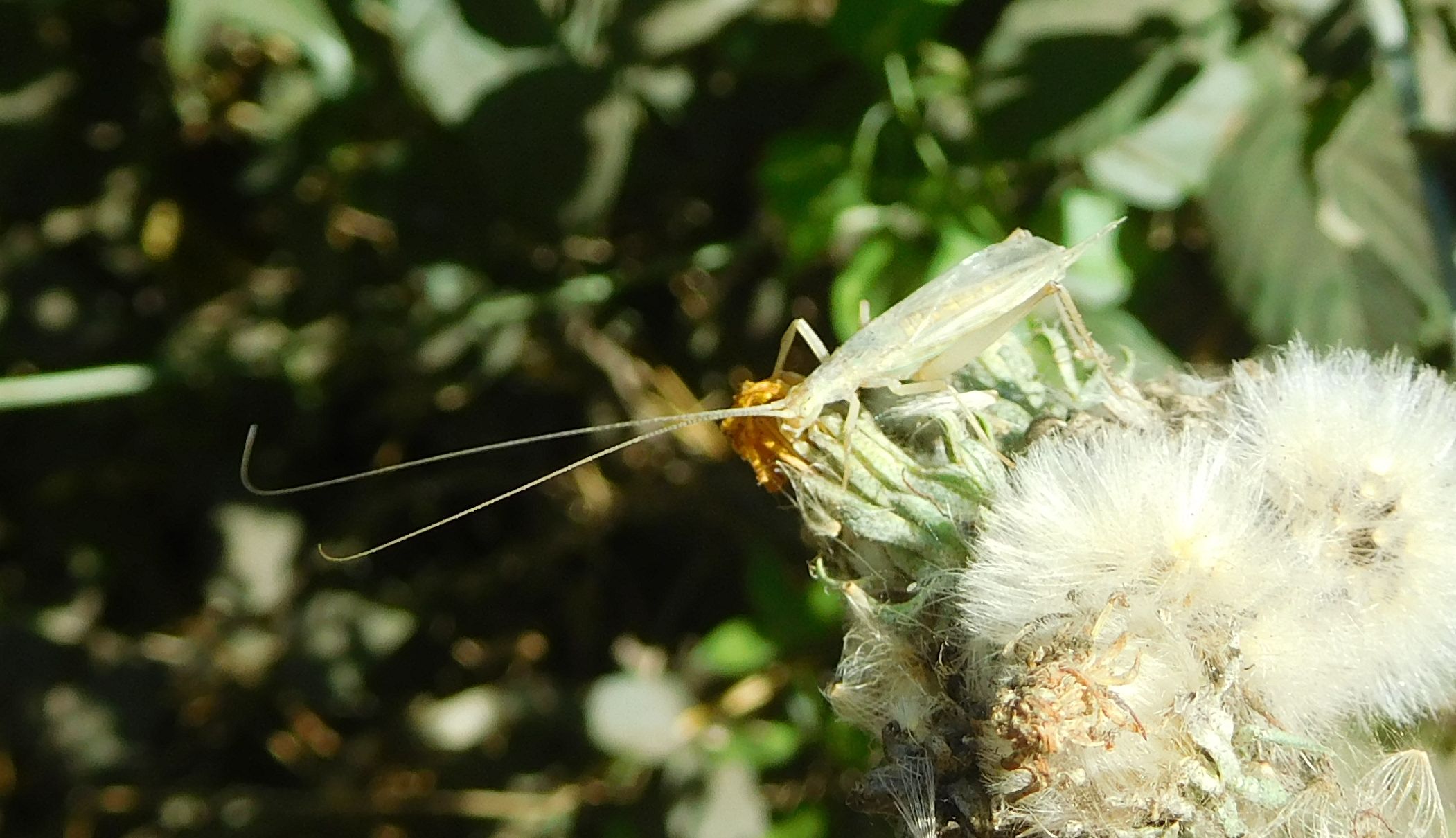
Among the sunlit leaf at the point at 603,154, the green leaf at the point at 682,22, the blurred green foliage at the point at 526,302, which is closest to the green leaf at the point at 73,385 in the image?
the blurred green foliage at the point at 526,302

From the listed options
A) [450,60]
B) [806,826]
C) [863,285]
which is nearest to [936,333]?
[863,285]

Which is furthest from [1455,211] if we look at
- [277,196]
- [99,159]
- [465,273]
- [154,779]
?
[154,779]

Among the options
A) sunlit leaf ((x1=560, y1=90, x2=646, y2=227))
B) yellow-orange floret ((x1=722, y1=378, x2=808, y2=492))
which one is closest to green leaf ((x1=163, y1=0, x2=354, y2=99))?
sunlit leaf ((x1=560, y1=90, x2=646, y2=227))

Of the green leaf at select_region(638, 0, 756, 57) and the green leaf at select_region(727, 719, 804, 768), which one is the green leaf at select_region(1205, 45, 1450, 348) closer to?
the green leaf at select_region(638, 0, 756, 57)

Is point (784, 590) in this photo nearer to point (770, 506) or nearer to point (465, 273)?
point (770, 506)

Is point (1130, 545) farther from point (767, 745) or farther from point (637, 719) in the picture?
point (637, 719)
